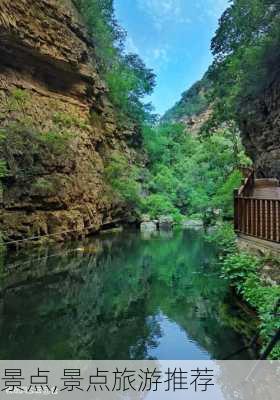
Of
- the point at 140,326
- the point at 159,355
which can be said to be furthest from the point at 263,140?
the point at 159,355

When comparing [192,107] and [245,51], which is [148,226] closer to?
[245,51]

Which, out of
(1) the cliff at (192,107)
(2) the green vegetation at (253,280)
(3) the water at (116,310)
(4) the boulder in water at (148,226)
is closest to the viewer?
(3) the water at (116,310)

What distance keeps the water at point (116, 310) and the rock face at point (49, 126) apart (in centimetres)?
374

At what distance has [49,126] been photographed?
19031mm

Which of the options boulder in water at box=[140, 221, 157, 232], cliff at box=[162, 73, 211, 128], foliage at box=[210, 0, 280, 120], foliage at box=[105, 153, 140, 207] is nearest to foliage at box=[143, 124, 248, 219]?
boulder in water at box=[140, 221, 157, 232]

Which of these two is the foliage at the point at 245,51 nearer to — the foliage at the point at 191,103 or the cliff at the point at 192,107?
the cliff at the point at 192,107

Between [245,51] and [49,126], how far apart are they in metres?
10.2

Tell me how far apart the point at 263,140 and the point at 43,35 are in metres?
12.3

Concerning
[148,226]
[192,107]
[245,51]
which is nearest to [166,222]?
[148,226]

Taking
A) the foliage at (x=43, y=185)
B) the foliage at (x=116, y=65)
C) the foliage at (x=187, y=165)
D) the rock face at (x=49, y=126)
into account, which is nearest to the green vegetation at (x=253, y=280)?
the rock face at (x=49, y=126)

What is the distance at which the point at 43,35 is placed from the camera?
18.5m

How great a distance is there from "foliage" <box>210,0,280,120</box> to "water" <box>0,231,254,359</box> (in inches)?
243

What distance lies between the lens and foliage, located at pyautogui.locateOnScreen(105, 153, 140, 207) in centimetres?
2444

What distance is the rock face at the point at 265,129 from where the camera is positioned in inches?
444
